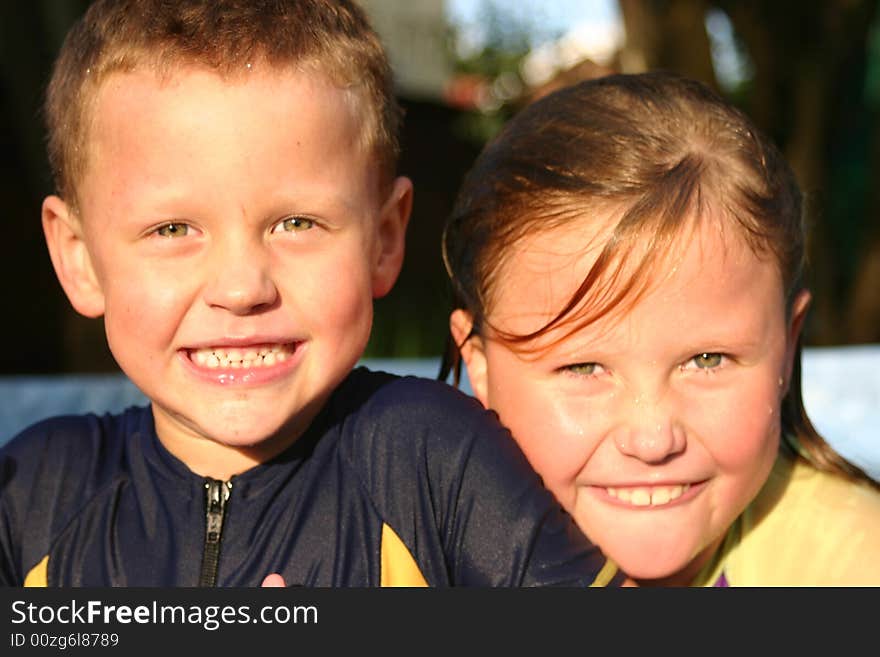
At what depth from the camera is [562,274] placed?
1900 mm

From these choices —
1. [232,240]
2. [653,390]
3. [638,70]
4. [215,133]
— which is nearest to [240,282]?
[232,240]

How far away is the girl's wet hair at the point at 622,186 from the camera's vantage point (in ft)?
6.17

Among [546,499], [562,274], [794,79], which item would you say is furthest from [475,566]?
[794,79]

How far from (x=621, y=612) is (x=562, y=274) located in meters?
0.56

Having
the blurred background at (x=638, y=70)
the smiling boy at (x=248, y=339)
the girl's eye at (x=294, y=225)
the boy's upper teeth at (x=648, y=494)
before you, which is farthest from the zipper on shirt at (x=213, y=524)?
the blurred background at (x=638, y=70)

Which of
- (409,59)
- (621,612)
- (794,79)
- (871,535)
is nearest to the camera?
(621,612)

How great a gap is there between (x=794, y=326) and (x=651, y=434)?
47 centimetres

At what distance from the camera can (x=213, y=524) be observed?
1.89m

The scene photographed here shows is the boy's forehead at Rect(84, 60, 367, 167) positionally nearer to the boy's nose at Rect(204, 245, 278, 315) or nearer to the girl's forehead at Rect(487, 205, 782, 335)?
the boy's nose at Rect(204, 245, 278, 315)

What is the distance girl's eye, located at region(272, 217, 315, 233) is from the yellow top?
1.04 metres

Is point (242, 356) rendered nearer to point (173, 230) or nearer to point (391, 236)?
point (173, 230)

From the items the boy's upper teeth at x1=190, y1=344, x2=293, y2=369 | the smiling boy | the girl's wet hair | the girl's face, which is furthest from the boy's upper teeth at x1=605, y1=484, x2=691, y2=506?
the boy's upper teeth at x1=190, y1=344, x2=293, y2=369

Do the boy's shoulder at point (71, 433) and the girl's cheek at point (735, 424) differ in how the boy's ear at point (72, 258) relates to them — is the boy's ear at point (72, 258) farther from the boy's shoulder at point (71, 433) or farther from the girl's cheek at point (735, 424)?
the girl's cheek at point (735, 424)

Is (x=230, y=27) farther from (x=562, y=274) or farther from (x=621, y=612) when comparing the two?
(x=621, y=612)
